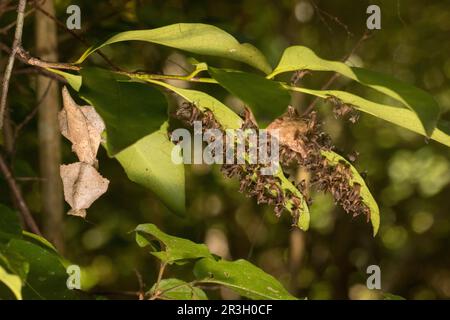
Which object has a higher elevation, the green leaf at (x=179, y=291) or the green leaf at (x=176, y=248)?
the green leaf at (x=176, y=248)

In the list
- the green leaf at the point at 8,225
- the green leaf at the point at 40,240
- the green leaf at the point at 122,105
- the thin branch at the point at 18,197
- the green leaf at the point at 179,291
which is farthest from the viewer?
the thin branch at the point at 18,197

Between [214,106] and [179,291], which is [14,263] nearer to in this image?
[214,106]

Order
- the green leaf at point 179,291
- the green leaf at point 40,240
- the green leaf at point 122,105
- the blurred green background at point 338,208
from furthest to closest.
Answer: the blurred green background at point 338,208 → the green leaf at point 179,291 → the green leaf at point 40,240 → the green leaf at point 122,105

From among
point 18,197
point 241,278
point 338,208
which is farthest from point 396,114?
point 338,208

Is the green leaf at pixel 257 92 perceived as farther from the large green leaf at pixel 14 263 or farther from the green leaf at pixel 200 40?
the large green leaf at pixel 14 263

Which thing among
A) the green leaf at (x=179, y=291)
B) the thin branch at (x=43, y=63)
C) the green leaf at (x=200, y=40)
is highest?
the green leaf at (x=200, y=40)

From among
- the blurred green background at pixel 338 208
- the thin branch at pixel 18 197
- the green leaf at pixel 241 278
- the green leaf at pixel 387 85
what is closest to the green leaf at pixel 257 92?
the green leaf at pixel 387 85

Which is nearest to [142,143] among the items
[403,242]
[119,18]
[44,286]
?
[44,286]

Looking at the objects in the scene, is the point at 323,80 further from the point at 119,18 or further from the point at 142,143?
the point at 142,143
